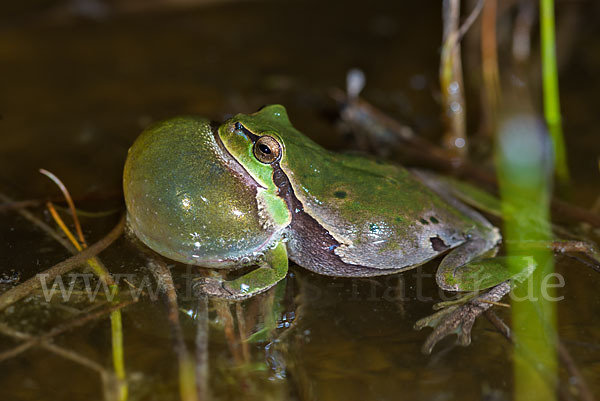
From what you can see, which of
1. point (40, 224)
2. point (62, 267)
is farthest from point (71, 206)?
point (62, 267)

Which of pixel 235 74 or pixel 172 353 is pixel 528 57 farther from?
pixel 172 353

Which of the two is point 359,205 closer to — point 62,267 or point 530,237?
point 530,237

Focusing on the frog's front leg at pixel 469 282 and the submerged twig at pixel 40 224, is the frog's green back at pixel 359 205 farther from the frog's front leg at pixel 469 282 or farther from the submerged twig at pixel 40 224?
the submerged twig at pixel 40 224

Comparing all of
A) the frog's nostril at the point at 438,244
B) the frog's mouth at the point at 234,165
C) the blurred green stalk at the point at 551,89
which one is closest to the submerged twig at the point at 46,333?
the frog's mouth at the point at 234,165

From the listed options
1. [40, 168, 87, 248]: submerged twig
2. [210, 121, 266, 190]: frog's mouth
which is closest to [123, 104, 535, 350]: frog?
[210, 121, 266, 190]: frog's mouth

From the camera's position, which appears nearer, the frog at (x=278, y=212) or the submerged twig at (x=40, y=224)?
the frog at (x=278, y=212)

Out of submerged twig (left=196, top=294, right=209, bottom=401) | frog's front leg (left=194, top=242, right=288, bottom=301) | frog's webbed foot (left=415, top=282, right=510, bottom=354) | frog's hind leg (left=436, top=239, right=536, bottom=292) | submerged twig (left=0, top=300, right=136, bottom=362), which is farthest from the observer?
frog's hind leg (left=436, top=239, right=536, bottom=292)

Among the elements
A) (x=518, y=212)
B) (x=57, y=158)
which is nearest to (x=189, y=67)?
(x=57, y=158)

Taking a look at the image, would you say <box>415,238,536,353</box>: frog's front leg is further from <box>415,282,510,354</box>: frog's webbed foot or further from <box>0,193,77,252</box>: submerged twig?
<box>0,193,77,252</box>: submerged twig
